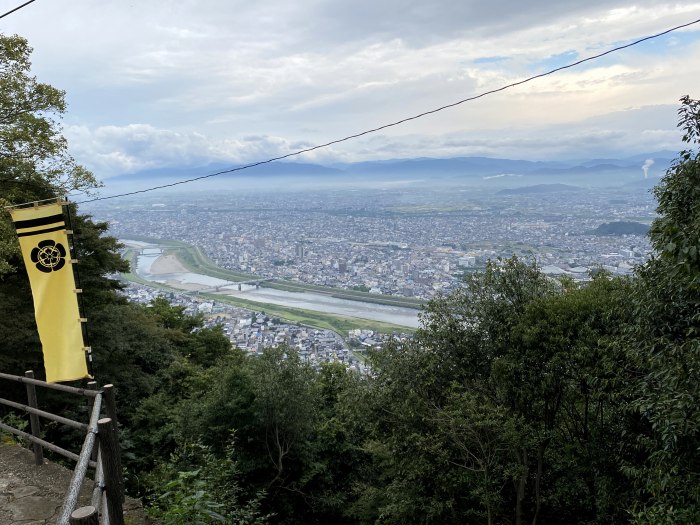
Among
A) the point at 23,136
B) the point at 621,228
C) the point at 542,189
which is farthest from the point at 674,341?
the point at 542,189

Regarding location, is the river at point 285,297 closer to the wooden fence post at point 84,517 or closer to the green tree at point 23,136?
the green tree at point 23,136

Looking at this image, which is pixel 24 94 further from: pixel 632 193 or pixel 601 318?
pixel 632 193

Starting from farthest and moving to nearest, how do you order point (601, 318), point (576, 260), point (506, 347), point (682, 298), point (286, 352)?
point (576, 260), point (286, 352), point (506, 347), point (601, 318), point (682, 298)

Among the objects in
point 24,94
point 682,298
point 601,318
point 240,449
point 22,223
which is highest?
point 24,94

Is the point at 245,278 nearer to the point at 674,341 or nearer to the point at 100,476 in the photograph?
the point at 674,341

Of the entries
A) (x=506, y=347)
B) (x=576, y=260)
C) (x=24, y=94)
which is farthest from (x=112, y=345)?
(x=576, y=260)

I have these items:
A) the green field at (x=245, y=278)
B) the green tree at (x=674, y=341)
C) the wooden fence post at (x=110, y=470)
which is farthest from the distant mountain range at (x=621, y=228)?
the wooden fence post at (x=110, y=470)
